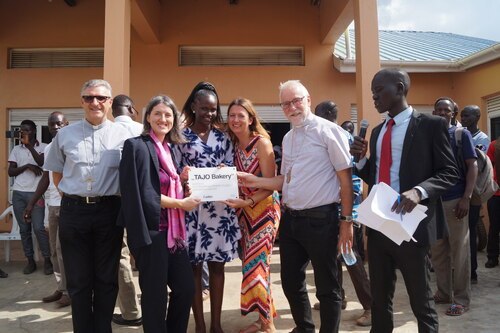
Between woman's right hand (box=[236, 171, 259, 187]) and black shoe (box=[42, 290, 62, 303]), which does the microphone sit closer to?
woman's right hand (box=[236, 171, 259, 187])

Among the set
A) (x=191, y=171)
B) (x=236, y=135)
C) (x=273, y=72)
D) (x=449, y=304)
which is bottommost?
(x=449, y=304)

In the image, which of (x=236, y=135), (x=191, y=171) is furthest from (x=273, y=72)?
(x=191, y=171)

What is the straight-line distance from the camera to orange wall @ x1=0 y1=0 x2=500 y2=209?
8.23 metres

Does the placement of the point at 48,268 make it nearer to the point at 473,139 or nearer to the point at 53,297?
the point at 53,297

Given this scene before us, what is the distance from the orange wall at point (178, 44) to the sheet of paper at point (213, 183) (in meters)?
5.22

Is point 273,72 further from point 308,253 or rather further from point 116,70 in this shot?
point 308,253

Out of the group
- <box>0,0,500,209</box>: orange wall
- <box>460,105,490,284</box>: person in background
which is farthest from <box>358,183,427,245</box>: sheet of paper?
<box>0,0,500,209</box>: orange wall

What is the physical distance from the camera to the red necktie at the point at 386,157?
2706mm

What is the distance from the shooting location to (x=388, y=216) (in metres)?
2.45

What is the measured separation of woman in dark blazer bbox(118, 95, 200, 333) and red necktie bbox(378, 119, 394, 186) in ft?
4.44

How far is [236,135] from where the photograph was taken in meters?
3.57

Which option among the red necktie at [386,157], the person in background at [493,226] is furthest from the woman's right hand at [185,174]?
the person in background at [493,226]

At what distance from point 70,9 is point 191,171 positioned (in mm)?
6953

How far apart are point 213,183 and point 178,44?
19.0 feet
